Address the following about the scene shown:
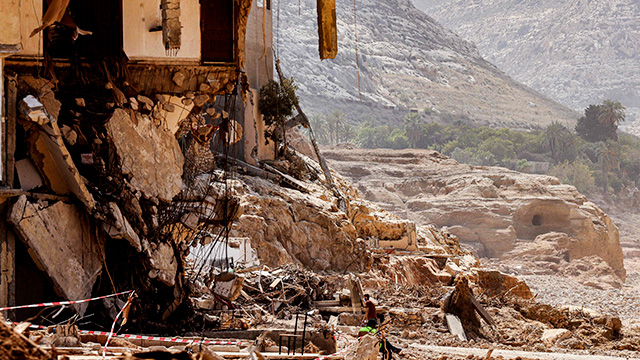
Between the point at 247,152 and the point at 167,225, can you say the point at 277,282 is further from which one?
the point at 247,152

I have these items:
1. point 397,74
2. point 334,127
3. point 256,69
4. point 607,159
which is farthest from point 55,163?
point 397,74

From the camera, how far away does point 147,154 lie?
12.0 meters

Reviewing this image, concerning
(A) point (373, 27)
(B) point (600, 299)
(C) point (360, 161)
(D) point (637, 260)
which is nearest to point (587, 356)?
(B) point (600, 299)

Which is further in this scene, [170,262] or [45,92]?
[170,262]

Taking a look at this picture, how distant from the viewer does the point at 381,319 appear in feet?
48.6

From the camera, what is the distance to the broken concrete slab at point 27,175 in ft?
32.5

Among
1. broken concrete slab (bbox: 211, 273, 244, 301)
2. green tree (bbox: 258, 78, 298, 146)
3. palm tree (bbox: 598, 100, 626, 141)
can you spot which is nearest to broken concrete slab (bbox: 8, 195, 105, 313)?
broken concrete slab (bbox: 211, 273, 244, 301)

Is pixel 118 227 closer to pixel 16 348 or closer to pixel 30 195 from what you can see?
pixel 30 195

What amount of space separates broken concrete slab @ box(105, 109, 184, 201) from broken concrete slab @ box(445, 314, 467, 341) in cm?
589

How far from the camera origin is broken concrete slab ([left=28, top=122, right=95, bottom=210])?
10211 millimetres

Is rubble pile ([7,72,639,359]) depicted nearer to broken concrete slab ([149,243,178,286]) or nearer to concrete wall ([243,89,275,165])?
broken concrete slab ([149,243,178,286])

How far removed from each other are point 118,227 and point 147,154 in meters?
1.60

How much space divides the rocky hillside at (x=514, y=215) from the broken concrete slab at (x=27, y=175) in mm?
53111

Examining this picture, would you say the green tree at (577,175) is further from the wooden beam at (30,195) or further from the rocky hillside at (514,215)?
the wooden beam at (30,195)
